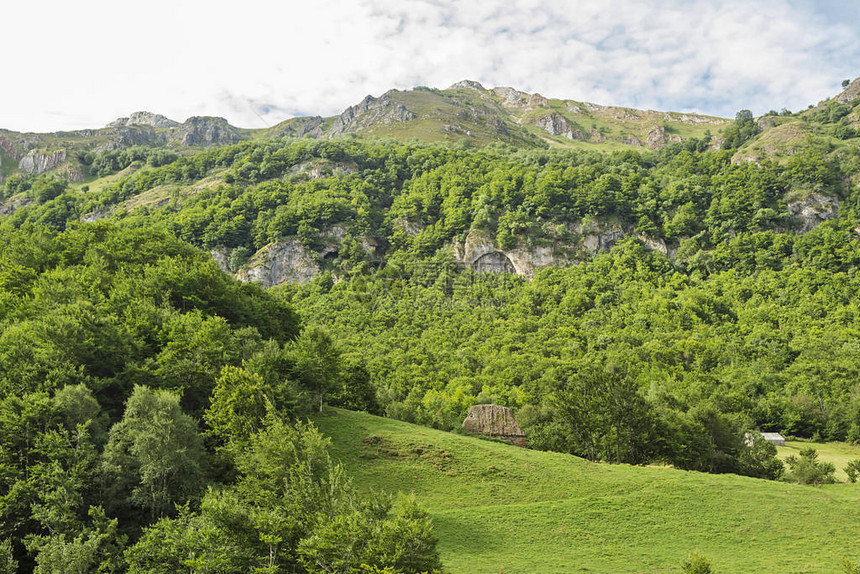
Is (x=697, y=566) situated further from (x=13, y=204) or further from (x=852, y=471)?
(x=13, y=204)

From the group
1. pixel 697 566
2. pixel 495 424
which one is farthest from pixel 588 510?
pixel 495 424

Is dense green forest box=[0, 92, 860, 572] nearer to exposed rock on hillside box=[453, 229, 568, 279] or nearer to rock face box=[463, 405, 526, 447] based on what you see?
exposed rock on hillside box=[453, 229, 568, 279]

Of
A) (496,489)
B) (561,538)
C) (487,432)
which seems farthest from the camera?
(487,432)

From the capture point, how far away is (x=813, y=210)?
12150 centimetres

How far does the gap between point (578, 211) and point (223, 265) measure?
107m

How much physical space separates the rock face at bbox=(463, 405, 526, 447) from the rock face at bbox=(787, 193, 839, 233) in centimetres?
11243

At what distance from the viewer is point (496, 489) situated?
37125mm

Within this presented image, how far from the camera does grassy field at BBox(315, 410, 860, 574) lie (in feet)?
90.8

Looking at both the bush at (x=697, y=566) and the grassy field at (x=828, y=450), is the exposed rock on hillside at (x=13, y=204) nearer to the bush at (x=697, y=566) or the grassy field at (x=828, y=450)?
the bush at (x=697, y=566)

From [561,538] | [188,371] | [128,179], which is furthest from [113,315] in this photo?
[128,179]

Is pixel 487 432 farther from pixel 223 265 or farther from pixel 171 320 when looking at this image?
pixel 223 265

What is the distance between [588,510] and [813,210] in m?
130

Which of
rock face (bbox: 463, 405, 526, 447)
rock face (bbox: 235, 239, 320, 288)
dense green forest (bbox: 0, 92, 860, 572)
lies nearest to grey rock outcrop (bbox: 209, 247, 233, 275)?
dense green forest (bbox: 0, 92, 860, 572)

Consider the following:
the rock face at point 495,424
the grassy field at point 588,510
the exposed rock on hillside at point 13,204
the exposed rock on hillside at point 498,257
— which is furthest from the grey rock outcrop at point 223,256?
the grassy field at point 588,510
